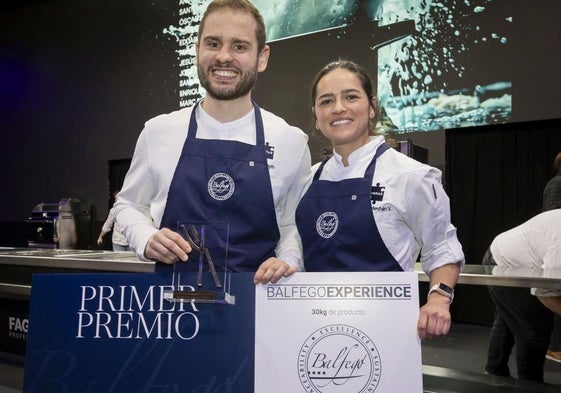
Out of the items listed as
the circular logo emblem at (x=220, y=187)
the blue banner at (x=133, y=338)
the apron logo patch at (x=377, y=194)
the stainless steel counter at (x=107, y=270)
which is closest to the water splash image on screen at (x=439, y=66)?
the stainless steel counter at (x=107, y=270)

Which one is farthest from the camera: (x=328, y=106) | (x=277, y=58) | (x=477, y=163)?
(x=277, y=58)

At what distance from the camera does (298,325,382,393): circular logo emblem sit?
1.03 metres

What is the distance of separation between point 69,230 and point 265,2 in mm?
3676

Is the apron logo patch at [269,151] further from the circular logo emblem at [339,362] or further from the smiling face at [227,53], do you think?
the circular logo emblem at [339,362]

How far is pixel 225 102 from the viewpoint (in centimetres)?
138

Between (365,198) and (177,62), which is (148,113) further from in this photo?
(365,198)

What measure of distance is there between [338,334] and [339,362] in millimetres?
56

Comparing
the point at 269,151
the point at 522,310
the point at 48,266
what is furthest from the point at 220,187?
the point at 522,310

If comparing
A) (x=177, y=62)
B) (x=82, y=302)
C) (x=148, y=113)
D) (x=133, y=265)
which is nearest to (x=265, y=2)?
(x=177, y=62)

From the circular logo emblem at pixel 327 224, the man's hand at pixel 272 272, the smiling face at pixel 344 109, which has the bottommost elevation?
the man's hand at pixel 272 272

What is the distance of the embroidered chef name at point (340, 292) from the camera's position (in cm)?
107

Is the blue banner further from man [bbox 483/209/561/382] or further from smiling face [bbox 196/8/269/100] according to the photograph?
man [bbox 483/209/561/382]

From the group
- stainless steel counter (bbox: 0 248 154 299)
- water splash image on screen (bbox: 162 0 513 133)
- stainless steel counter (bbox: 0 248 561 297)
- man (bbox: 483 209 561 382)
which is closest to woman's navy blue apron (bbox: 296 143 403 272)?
stainless steel counter (bbox: 0 248 561 297)

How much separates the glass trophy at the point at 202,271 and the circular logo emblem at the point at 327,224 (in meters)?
0.29
